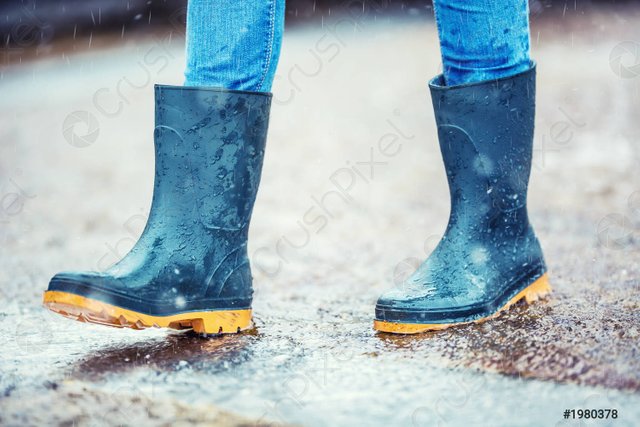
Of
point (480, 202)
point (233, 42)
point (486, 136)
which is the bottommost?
point (480, 202)

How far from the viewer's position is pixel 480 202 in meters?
1.31

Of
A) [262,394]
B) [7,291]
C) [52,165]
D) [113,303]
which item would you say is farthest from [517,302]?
[52,165]

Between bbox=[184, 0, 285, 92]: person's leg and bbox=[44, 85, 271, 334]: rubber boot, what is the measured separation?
0.03m

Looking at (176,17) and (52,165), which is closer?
(52,165)

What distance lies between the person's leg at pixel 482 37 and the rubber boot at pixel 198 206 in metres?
0.32

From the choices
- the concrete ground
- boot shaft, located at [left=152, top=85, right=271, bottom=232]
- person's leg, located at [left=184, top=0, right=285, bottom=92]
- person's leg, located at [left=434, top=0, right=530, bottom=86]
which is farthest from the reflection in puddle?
person's leg, located at [left=434, top=0, right=530, bottom=86]

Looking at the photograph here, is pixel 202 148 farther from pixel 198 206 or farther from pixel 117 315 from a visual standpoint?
pixel 117 315

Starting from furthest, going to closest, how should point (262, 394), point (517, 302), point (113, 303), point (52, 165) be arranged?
point (52, 165) → point (517, 302) → point (113, 303) → point (262, 394)

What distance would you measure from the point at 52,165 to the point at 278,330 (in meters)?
2.38

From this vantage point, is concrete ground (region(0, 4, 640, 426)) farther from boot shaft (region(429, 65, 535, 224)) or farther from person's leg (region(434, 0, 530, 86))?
person's leg (region(434, 0, 530, 86))

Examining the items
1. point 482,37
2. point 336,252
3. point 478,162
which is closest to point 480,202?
point 478,162

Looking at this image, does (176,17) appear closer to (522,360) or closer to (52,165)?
(52,165)

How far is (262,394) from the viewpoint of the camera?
98 centimetres

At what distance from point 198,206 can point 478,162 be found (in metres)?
0.47
